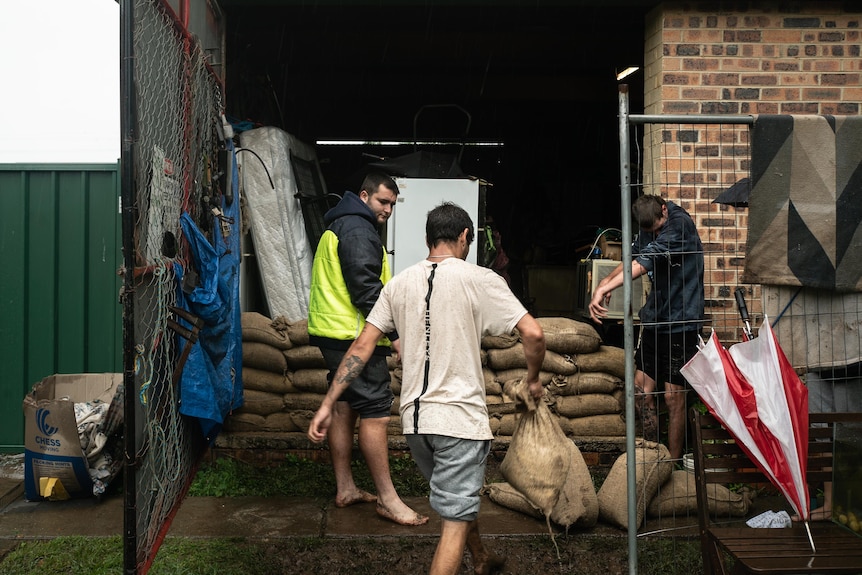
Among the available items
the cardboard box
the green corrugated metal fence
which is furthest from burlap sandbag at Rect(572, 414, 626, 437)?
the green corrugated metal fence

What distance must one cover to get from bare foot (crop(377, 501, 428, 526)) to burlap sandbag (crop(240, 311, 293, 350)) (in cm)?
164

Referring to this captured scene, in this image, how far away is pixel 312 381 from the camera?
223 inches

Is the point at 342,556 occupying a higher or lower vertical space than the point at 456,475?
lower

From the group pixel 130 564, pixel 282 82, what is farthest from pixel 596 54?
pixel 130 564

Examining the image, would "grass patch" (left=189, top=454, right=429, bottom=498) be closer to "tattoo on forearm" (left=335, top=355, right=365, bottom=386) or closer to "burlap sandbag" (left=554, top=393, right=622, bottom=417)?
"burlap sandbag" (left=554, top=393, right=622, bottom=417)

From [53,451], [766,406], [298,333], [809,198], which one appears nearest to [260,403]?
[298,333]

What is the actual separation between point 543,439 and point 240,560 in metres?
1.66

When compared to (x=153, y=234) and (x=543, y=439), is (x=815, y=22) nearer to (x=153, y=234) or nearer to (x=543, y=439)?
(x=543, y=439)

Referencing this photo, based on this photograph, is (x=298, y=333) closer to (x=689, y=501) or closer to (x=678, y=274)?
(x=678, y=274)

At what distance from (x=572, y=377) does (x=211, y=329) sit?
2.58 m

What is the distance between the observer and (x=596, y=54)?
8.47 m

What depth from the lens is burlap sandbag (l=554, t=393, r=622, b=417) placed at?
568 centimetres

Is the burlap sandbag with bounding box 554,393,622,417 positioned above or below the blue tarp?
below

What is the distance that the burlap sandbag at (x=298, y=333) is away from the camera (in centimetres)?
572
